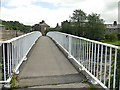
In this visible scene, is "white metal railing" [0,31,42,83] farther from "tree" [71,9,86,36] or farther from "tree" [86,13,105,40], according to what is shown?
"tree" [71,9,86,36]

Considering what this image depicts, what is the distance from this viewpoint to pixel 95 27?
37.2 m

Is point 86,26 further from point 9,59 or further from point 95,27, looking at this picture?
point 9,59

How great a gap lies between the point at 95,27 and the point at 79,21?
6461mm

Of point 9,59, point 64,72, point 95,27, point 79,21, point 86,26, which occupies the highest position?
point 79,21

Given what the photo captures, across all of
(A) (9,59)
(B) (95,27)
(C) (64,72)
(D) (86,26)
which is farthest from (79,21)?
(A) (9,59)

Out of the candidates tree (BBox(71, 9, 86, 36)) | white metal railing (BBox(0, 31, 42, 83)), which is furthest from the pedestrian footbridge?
tree (BBox(71, 9, 86, 36))

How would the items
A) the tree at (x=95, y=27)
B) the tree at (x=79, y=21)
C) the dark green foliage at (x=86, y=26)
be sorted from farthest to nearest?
the tree at (x=79, y=21) → the dark green foliage at (x=86, y=26) → the tree at (x=95, y=27)

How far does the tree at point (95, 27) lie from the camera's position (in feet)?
122

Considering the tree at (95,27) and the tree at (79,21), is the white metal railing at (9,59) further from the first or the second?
the tree at (79,21)

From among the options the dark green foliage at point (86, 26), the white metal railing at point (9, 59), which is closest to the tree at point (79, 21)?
the dark green foliage at point (86, 26)

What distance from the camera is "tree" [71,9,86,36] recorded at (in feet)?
132

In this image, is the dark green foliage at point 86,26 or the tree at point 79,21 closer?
the dark green foliage at point 86,26

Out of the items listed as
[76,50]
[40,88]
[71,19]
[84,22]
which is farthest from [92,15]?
[40,88]

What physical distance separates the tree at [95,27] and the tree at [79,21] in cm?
216
